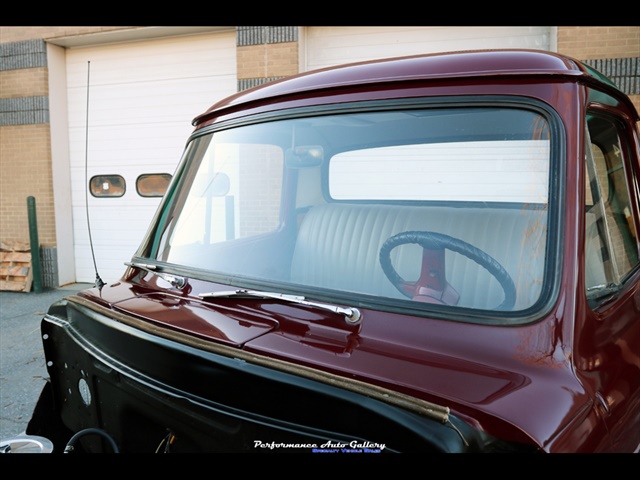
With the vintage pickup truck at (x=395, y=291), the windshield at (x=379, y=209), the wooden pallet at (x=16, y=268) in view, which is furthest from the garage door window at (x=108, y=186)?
the vintage pickup truck at (x=395, y=291)

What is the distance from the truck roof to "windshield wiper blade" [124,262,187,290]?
0.66m

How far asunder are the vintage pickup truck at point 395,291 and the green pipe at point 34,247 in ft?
21.1

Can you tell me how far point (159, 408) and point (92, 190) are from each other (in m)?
7.19

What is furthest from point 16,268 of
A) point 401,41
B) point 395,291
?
point 395,291

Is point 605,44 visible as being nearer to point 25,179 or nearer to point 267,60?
point 267,60

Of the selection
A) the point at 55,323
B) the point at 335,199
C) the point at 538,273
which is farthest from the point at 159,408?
the point at 335,199

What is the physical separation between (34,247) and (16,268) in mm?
418

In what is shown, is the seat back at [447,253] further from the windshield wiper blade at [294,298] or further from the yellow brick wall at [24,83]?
the yellow brick wall at [24,83]

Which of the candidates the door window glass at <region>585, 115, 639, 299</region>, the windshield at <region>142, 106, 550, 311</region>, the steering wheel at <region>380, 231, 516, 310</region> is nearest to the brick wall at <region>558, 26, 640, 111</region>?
the door window glass at <region>585, 115, 639, 299</region>

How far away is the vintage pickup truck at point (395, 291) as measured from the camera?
3.45ft

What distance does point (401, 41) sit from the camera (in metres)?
6.08

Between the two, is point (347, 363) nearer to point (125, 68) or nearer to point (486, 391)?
point (486, 391)

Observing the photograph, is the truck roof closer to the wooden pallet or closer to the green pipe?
the green pipe

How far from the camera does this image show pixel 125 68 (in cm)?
729
